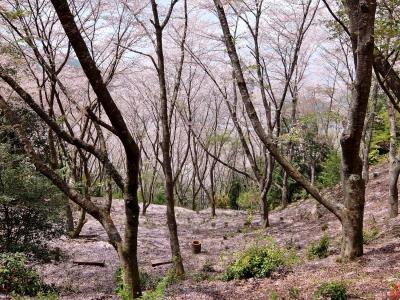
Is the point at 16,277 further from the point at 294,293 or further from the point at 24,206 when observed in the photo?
the point at 294,293

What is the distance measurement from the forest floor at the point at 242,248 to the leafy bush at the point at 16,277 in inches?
29.6

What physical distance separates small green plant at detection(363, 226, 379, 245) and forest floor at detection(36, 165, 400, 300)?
16 centimetres

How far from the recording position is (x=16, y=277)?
884cm

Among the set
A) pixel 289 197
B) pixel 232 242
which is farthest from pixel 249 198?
pixel 232 242

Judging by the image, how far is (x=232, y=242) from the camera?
688 inches

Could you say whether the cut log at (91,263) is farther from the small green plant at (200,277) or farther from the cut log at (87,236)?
the cut log at (87,236)

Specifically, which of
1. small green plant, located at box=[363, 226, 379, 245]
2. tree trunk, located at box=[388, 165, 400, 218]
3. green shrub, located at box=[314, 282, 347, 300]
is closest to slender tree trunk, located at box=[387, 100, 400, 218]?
tree trunk, located at box=[388, 165, 400, 218]

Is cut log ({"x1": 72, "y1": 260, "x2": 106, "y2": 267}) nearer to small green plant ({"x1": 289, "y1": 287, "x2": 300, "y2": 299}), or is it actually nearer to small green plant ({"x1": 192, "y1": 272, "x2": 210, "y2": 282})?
small green plant ({"x1": 192, "y1": 272, "x2": 210, "y2": 282})

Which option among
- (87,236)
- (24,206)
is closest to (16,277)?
(24,206)

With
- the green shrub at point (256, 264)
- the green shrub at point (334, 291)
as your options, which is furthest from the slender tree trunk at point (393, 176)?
the green shrub at point (334, 291)

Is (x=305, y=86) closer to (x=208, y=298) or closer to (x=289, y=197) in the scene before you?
(x=289, y=197)

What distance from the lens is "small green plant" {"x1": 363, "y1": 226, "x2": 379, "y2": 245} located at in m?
10.2

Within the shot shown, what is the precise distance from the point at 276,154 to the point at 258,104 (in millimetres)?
24140

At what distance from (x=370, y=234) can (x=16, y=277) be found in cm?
829
